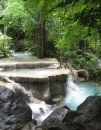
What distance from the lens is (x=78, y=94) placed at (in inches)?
471

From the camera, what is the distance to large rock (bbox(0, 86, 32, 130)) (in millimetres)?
6016

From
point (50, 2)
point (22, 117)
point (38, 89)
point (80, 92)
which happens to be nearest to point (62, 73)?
point (38, 89)

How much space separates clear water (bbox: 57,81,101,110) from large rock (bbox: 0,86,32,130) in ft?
11.7

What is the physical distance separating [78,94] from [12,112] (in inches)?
241

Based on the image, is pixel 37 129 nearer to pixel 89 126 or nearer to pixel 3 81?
pixel 89 126

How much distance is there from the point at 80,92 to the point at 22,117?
6.49 metres

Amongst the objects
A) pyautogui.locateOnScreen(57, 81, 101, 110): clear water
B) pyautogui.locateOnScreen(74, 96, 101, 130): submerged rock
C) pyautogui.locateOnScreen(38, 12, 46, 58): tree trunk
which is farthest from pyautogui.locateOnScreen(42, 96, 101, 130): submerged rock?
pyautogui.locateOnScreen(38, 12, 46, 58): tree trunk

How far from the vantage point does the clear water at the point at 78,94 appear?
33.5 feet

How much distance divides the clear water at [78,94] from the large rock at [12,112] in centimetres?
358

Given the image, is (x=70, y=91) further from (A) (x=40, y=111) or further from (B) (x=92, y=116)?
(B) (x=92, y=116)

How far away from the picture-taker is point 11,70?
11.9 m

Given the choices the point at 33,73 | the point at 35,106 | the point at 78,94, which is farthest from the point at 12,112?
the point at 78,94

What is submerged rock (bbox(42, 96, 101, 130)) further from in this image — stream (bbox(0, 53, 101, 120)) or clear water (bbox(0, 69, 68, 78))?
clear water (bbox(0, 69, 68, 78))

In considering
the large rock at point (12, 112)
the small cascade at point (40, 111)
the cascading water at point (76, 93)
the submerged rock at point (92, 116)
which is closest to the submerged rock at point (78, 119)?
the submerged rock at point (92, 116)
